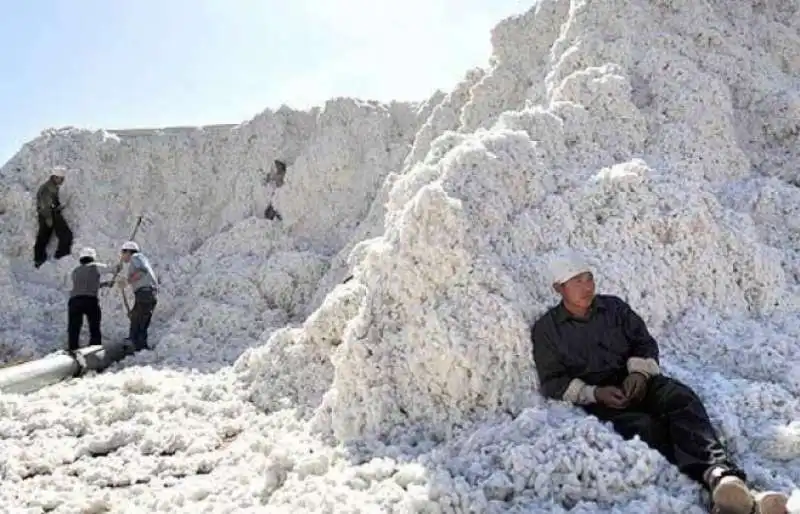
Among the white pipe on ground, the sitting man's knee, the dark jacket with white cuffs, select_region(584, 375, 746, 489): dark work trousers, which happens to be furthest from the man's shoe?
the white pipe on ground

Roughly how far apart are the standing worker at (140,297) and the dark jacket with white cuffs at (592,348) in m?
5.38

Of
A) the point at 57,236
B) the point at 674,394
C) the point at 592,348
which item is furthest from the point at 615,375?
the point at 57,236

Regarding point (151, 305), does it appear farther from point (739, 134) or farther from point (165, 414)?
point (739, 134)

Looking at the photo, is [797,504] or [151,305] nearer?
[797,504]

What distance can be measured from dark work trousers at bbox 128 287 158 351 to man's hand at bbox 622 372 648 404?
5.77m

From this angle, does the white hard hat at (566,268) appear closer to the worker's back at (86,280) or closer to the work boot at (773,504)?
the work boot at (773,504)

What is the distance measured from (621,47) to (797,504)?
15.0 feet

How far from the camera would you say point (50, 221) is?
34.0 feet

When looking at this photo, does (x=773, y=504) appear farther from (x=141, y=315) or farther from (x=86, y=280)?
(x=86, y=280)

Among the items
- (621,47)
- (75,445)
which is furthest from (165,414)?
(621,47)

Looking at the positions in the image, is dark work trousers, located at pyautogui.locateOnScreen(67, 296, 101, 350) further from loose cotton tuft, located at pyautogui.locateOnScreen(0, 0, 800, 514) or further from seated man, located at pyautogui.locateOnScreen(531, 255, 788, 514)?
seated man, located at pyautogui.locateOnScreen(531, 255, 788, 514)

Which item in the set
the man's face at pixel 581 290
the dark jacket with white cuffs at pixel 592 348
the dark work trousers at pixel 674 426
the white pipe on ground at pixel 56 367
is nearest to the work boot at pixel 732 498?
the dark work trousers at pixel 674 426

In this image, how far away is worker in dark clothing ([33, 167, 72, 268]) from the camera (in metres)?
10.2

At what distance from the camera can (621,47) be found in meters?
6.64
